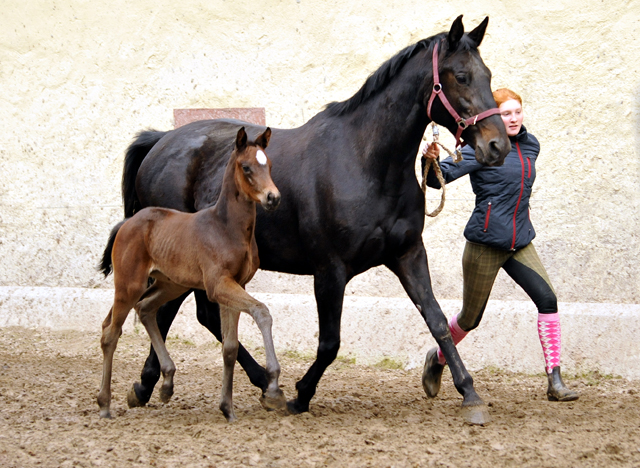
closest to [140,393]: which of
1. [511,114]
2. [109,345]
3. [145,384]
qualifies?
Answer: [145,384]

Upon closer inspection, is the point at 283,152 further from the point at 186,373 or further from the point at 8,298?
the point at 8,298

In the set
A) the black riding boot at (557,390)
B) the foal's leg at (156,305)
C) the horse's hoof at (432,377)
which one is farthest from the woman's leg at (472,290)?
the foal's leg at (156,305)

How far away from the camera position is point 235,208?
3762mm

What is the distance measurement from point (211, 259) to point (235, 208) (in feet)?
0.96

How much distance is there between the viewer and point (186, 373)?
5656mm

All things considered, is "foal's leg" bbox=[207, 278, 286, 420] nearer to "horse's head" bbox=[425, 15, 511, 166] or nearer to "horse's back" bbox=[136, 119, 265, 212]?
"horse's back" bbox=[136, 119, 265, 212]

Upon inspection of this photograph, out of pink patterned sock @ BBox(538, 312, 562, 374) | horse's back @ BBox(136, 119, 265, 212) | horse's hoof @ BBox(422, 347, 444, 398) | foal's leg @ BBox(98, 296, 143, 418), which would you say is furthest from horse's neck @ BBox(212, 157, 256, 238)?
pink patterned sock @ BBox(538, 312, 562, 374)

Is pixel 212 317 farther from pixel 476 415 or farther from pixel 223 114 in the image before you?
pixel 223 114

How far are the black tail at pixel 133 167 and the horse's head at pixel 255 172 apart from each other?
1693 mm

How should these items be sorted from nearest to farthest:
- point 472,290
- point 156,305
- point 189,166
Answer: point 472,290 < point 156,305 < point 189,166

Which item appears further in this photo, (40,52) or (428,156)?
(40,52)

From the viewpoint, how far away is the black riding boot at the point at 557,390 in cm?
395

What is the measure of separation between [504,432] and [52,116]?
519cm

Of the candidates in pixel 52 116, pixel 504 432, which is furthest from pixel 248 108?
pixel 504 432
